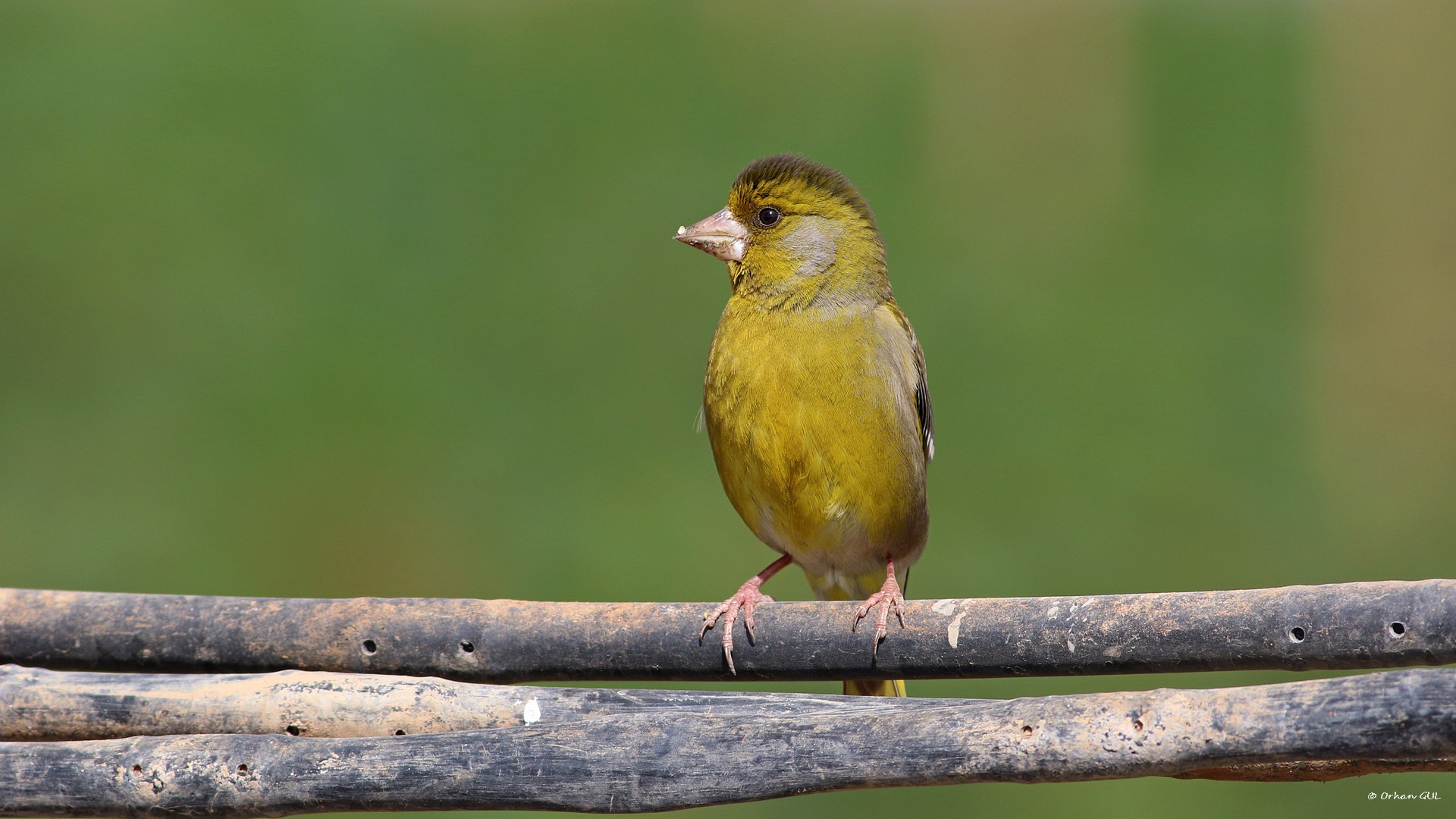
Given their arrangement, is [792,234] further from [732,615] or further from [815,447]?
[732,615]

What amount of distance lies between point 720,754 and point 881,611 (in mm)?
653

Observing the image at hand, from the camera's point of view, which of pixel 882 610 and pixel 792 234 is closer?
pixel 882 610

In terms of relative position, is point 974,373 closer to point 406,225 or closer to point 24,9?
point 406,225

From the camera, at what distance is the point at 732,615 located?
2.81 meters

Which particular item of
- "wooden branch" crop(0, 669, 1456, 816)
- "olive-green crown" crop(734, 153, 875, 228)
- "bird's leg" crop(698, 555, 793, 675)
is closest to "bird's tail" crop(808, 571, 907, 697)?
"bird's leg" crop(698, 555, 793, 675)

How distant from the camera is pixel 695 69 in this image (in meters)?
7.60

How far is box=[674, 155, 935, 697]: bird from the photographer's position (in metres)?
3.27

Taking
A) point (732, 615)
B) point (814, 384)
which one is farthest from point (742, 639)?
point (814, 384)

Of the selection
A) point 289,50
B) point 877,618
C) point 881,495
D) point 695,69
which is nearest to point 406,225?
point 289,50

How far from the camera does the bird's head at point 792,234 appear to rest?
347 cm

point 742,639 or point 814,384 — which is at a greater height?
point 814,384

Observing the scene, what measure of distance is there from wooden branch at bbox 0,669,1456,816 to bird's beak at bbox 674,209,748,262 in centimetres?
150

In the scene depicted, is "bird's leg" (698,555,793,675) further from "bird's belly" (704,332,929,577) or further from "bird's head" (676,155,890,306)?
"bird's head" (676,155,890,306)

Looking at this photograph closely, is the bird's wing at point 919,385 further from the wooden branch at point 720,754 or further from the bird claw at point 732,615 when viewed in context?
the wooden branch at point 720,754
